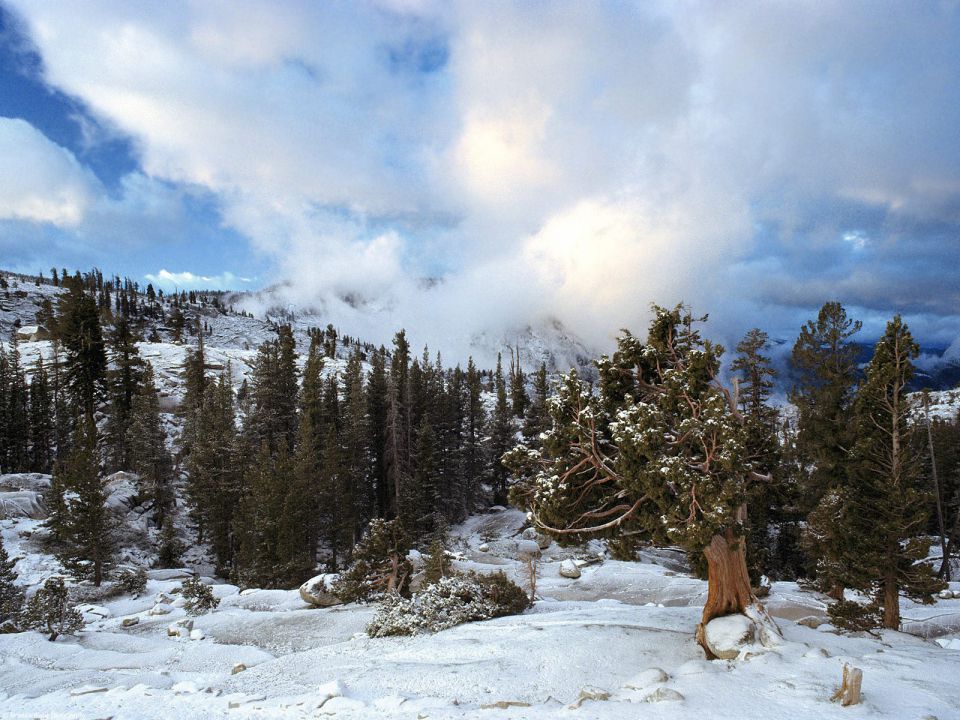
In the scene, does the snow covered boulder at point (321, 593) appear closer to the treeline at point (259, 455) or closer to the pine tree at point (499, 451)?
the treeline at point (259, 455)

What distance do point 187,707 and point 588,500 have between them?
402 inches

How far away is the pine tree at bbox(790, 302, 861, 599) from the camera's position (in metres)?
21.4

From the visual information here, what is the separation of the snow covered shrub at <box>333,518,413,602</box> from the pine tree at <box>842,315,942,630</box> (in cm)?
1615

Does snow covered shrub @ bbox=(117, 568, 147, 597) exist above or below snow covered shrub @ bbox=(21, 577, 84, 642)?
below

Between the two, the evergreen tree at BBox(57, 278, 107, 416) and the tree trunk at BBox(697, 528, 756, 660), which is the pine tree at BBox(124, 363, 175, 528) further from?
the tree trunk at BBox(697, 528, 756, 660)

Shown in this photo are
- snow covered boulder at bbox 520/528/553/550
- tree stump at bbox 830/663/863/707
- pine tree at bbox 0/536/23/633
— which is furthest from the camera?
snow covered boulder at bbox 520/528/553/550

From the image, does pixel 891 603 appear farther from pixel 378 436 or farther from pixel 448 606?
pixel 378 436

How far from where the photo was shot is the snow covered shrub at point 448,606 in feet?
51.6

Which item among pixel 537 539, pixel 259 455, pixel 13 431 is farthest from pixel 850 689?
pixel 13 431

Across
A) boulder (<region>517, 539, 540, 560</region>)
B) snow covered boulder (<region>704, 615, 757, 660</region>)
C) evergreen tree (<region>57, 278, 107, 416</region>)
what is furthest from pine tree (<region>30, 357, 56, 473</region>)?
snow covered boulder (<region>704, 615, 757, 660</region>)

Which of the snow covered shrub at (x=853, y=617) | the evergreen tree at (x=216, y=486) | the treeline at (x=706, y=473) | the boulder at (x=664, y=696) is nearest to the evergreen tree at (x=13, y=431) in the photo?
the evergreen tree at (x=216, y=486)

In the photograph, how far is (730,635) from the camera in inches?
437

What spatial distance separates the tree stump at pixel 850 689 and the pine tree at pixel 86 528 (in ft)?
105

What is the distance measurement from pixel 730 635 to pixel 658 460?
14.4 ft
